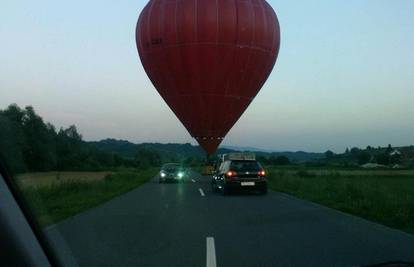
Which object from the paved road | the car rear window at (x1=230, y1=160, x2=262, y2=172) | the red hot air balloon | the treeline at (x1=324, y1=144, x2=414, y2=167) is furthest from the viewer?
the treeline at (x1=324, y1=144, x2=414, y2=167)

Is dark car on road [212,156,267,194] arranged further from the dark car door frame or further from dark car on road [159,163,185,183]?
the dark car door frame

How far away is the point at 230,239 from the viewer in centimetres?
1096

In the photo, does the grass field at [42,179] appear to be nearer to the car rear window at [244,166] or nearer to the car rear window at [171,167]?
the car rear window at [244,166]

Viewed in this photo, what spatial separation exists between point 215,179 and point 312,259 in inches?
806

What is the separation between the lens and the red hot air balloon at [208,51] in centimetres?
3412

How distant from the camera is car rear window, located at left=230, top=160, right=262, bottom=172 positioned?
86.1 feet

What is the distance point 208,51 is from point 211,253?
25825mm

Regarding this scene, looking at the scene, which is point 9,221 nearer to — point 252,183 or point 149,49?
point 252,183

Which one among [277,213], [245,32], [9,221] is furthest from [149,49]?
[9,221]

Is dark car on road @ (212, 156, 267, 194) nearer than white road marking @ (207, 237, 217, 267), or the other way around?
white road marking @ (207, 237, 217, 267)

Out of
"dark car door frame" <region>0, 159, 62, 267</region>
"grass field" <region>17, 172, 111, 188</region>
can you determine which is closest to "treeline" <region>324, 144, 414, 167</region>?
"grass field" <region>17, 172, 111, 188</region>

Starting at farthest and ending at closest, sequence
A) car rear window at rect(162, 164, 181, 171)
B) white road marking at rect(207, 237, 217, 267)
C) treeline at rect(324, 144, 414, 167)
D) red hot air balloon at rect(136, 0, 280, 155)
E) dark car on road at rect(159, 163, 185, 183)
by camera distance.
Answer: treeline at rect(324, 144, 414, 167)
car rear window at rect(162, 164, 181, 171)
dark car on road at rect(159, 163, 185, 183)
red hot air balloon at rect(136, 0, 280, 155)
white road marking at rect(207, 237, 217, 267)

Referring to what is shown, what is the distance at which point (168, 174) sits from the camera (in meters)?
45.4

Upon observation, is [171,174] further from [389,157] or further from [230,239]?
[389,157]
